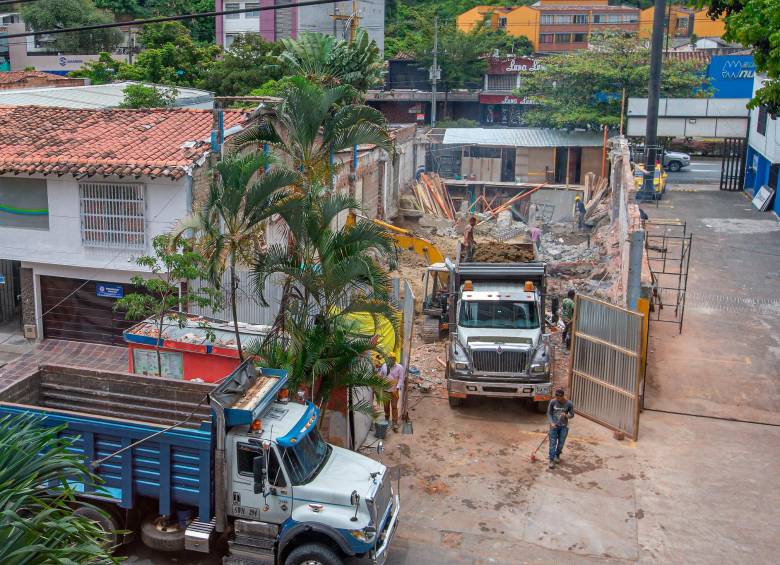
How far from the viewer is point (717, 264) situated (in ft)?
86.9

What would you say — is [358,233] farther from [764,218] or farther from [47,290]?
[764,218]

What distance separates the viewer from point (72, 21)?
64.3 meters

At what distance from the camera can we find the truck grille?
647 inches

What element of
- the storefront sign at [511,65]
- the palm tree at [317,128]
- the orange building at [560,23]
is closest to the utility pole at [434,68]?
the storefront sign at [511,65]

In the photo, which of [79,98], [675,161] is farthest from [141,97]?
[675,161]

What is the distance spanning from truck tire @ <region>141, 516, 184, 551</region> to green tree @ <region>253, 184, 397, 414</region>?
286 cm

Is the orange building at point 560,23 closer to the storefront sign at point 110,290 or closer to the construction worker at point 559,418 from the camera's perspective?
the storefront sign at point 110,290

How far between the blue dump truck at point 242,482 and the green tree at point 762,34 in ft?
35.4

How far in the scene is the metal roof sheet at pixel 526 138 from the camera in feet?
144

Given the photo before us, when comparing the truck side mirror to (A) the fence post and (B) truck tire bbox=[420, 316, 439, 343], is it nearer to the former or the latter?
(A) the fence post

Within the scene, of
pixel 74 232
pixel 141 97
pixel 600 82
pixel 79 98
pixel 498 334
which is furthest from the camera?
pixel 600 82

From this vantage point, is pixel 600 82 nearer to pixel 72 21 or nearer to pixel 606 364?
pixel 606 364

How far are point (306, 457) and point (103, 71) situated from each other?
36040 millimetres

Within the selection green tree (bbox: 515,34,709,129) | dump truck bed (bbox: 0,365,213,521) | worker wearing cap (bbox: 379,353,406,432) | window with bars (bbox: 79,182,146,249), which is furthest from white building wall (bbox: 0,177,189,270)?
green tree (bbox: 515,34,709,129)
